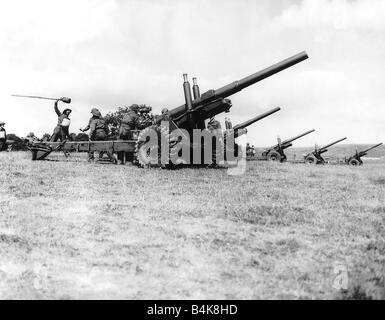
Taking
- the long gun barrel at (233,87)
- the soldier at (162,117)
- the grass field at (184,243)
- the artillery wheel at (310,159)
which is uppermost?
the long gun barrel at (233,87)

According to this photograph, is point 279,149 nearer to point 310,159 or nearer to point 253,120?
point 310,159

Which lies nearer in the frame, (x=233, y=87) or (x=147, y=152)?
(x=147, y=152)

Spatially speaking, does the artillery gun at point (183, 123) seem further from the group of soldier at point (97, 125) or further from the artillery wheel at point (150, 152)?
the group of soldier at point (97, 125)

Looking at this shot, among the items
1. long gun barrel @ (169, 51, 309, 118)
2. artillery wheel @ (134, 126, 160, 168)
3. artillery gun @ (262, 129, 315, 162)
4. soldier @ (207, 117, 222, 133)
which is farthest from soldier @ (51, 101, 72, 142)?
artillery gun @ (262, 129, 315, 162)

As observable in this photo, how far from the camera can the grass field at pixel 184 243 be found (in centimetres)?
335

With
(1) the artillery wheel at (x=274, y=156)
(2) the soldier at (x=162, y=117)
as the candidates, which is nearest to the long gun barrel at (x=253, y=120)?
(1) the artillery wheel at (x=274, y=156)

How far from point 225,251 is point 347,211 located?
2.88 m

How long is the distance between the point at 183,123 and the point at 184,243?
8.43m

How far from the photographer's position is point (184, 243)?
4434mm

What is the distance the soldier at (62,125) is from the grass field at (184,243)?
19.4ft

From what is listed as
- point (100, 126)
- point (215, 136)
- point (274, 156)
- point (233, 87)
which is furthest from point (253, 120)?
point (100, 126)

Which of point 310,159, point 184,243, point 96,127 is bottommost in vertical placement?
point 184,243
